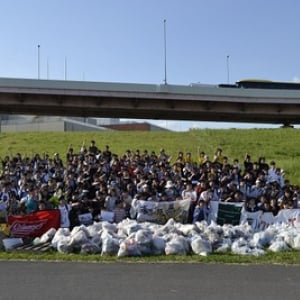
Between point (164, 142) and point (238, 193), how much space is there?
28.7 m

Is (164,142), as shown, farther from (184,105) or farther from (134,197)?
(134,197)

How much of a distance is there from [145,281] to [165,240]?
12.2 ft

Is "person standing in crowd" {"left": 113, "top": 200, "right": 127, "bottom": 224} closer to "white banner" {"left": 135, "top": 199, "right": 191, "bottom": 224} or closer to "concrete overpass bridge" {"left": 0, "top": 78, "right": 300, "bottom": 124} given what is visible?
"white banner" {"left": 135, "top": 199, "right": 191, "bottom": 224}

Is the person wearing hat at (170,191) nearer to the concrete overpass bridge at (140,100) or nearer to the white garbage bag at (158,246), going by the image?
the white garbage bag at (158,246)

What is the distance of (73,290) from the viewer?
9.90m

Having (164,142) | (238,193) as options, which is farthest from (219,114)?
(238,193)

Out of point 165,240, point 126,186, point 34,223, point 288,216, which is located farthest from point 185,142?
point 165,240

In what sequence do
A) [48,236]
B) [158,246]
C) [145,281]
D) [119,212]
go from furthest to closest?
[119,212]
[48,236]
[158,246]
[145,281]

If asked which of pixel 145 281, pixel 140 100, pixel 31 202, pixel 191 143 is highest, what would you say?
pixel 140 100

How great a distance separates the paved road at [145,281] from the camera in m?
9.59

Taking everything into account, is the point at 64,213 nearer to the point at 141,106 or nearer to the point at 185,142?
the point at 141,106

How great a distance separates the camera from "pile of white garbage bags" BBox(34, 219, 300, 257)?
14.1 metres

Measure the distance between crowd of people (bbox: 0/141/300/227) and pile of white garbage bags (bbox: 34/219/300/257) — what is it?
91.7 inches

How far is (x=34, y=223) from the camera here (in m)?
16.6
